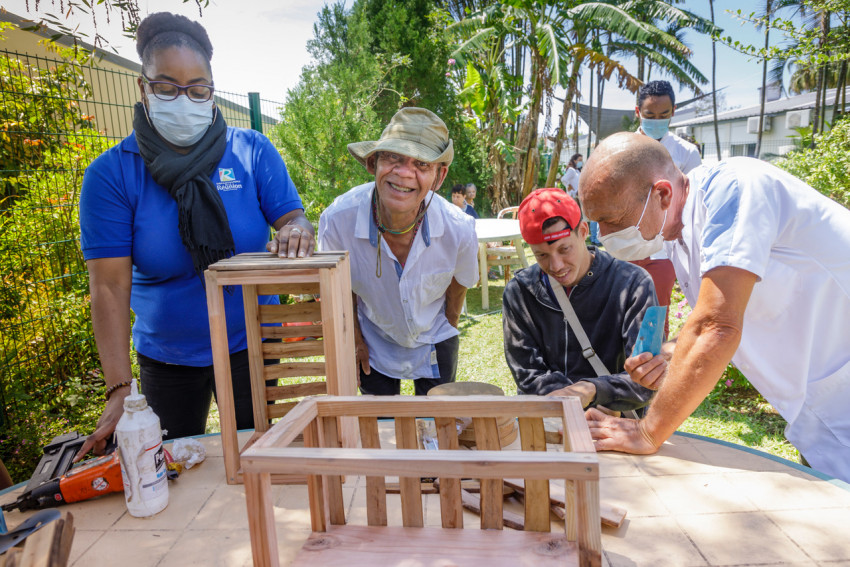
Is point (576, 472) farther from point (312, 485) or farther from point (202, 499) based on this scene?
point (202, 499)

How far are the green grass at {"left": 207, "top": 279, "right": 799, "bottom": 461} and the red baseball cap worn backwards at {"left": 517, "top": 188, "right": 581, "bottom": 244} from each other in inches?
88.3

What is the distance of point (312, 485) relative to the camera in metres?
1.21

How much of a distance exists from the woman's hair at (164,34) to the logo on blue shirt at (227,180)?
1.34ft

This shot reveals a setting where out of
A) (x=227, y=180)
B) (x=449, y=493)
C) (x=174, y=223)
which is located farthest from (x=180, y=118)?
(x=449, y=493)

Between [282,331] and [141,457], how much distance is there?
50cm

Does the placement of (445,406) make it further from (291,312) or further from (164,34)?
(164,34)

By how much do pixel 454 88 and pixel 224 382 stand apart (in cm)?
1614

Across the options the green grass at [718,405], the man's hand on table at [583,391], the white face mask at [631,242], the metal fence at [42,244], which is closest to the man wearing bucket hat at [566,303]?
the man's hand on table at [583,391]

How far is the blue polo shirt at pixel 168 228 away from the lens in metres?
1.78

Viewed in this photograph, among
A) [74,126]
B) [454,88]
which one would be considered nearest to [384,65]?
[454,88]

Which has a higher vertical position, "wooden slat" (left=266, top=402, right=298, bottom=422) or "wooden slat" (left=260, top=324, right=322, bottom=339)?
"wooden slat" (left=260, top=324, right=322, bottom=339)

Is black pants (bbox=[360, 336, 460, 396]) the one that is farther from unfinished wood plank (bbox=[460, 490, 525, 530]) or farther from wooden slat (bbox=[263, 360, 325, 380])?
unfinished wood plank (bbox=[460, 490, 525, 530])

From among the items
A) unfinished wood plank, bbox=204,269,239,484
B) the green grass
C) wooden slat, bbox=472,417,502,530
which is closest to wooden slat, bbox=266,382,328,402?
unfinished wood plank, bbox=204,269,239,484

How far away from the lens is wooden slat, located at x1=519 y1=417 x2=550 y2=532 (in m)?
1.18
